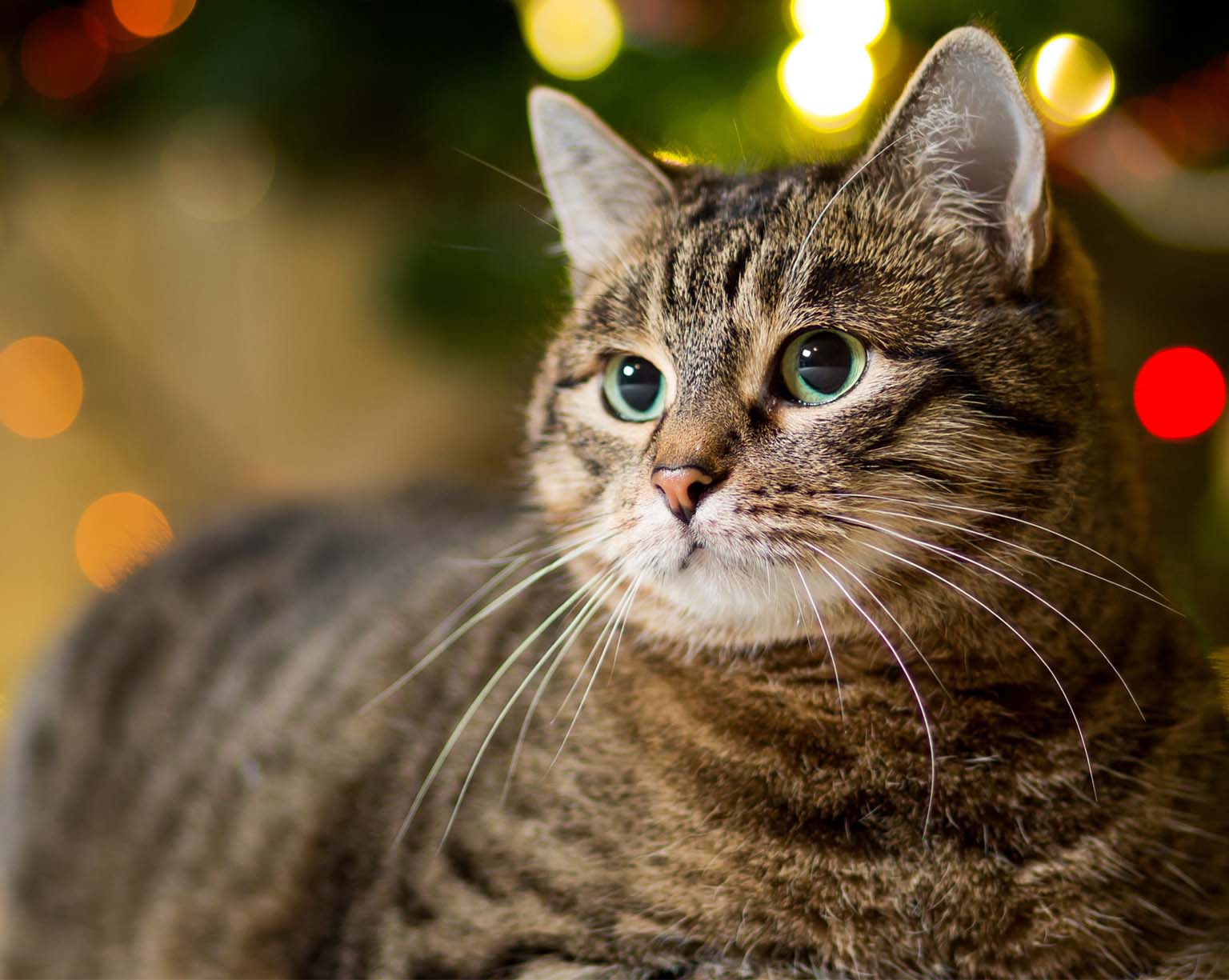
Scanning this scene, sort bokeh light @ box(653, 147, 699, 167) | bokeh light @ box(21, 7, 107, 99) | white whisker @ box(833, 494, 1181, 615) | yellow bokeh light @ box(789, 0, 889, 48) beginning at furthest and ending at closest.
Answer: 1. bokeh light @ box(21, 7, 107, 99)
2. yellow bokeh light @ box(789, 0, 889, 48)
3. bokeh light @ box(653, 147, 699, 167)
4. white whisker @ box(833, 494, 1181, 615)

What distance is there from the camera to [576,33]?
1.25m

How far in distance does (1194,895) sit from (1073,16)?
80cm

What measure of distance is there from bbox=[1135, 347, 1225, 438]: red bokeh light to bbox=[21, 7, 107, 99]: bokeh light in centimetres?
158

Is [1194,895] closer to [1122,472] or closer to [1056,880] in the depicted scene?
[1056,880]

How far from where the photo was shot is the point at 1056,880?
695mm

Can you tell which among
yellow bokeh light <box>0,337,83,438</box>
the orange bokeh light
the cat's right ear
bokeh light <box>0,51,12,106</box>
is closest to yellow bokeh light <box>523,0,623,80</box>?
the cat's right ear

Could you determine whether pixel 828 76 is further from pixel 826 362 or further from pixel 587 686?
pixel 587 686

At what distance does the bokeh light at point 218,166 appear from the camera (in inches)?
65.4

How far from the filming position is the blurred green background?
46.4 inches

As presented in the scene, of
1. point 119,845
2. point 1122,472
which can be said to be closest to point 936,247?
point 1122,472

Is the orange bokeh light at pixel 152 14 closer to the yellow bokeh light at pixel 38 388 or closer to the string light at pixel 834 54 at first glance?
the yellow bokeh light at pixel 38 388

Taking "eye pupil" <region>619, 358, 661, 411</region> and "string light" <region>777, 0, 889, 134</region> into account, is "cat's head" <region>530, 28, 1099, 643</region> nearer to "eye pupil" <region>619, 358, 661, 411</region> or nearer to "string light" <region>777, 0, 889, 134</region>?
"eye pupil" <region>619, 358, 661, 411</region>

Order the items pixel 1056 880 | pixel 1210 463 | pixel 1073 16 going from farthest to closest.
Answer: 1. pixel 1210 463
2. pixel 1073 16
3. pixel 1056 880

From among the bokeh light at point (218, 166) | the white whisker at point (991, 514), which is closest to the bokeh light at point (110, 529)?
the bokeh light at point (218, 166)
